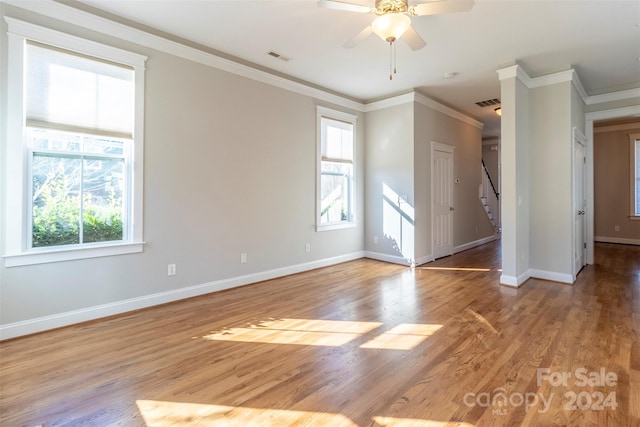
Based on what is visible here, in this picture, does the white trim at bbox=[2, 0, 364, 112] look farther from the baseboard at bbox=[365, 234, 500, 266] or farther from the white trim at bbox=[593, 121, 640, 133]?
the white trim at bbox=[593, 121, 640, 133]

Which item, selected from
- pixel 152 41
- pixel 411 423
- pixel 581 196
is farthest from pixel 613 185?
pixel 152 41

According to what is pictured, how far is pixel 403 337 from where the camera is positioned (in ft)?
8.92

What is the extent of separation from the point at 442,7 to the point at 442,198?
422 cm

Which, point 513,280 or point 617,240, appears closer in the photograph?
point 513,280

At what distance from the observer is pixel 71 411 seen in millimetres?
1799

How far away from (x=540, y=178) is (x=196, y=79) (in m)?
4.83

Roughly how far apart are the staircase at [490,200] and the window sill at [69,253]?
787 centimetres

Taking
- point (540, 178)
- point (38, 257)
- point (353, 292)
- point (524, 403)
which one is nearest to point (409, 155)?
point (540, 178)

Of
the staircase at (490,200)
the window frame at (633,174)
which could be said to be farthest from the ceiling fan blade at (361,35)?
the window frame at (633,174)

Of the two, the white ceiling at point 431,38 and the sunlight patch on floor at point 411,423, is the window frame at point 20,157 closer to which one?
the white ceiling at point 431,38

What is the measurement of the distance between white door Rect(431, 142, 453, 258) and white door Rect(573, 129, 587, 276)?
2.03 metres

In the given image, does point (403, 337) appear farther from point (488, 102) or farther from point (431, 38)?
point (488, 102)

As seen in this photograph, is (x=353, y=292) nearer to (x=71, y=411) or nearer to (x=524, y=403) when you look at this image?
(x=524, y=403)

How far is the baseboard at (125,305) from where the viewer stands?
2.72m
